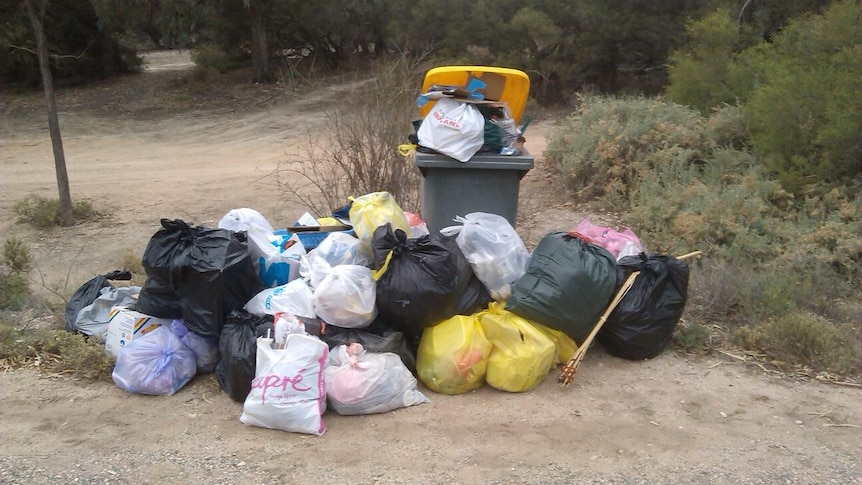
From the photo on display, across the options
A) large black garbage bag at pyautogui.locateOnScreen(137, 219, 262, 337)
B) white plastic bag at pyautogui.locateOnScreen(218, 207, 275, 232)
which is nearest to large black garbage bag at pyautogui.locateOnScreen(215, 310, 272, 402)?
large black garbage bag at pyautogui.locateOnScreen(137, 219, 262, 337)

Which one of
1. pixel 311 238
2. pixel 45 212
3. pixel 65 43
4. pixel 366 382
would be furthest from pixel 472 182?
pixel 65 43

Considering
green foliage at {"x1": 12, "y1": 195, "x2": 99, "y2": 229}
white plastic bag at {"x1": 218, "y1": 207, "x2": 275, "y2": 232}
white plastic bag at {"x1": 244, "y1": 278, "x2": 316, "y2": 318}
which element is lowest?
green foliage at {"x1": 12, "y1": 195, "x2": 99, "y2": 229}

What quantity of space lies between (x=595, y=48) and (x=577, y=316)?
1424cm

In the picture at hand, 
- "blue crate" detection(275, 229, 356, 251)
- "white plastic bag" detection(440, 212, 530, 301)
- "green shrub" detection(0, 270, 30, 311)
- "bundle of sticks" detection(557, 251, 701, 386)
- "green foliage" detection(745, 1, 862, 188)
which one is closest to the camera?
"bundle of sticks" detection(557, 251, 701, 386)

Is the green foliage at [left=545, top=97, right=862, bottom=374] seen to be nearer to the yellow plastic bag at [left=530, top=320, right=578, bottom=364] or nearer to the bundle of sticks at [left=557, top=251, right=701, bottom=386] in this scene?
the bundle of sticks at [left=557, top=251, right=701, bottom=386]

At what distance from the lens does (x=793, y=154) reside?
6.81 meters

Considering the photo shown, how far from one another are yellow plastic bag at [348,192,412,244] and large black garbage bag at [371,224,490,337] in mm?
259

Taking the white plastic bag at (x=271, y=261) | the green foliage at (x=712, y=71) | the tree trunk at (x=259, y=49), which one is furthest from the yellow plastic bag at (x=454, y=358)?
the tree trunk at (x=259, y=49)

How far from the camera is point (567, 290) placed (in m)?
3.81

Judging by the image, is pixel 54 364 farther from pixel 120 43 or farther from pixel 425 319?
pixel 120 43

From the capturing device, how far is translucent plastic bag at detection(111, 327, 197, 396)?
3684mm

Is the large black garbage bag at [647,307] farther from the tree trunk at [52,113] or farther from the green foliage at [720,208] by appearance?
the tree trunk at [52,113]

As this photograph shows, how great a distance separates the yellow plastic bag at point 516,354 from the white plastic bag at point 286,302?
3.05 ft

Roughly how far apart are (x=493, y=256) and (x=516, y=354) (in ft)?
2.08
